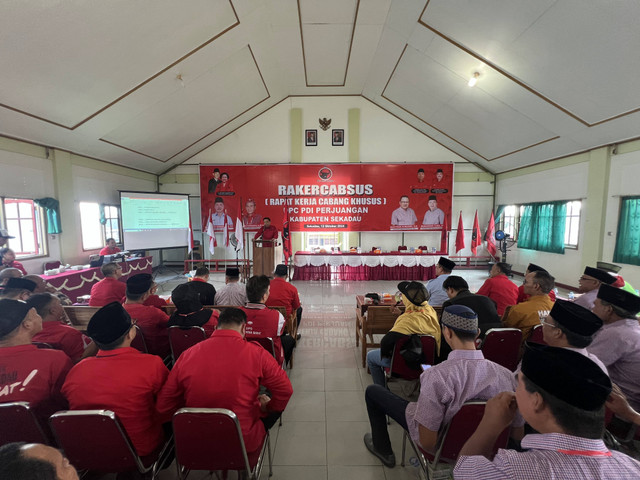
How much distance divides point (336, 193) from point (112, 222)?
647 centimetres

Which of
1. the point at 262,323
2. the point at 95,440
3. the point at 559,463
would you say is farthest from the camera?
the point at 262,323

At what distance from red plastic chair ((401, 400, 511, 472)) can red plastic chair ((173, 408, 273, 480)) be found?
1.00m

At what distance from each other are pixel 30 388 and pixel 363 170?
338 inches

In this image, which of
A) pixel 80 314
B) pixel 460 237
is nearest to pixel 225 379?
pixel 80 314

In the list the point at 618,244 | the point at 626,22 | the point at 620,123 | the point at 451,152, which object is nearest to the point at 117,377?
the point at 626,22

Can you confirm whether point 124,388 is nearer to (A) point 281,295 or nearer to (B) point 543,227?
(A) point 281,295

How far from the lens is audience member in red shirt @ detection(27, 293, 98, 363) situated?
2102 mm

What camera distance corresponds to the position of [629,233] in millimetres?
5367

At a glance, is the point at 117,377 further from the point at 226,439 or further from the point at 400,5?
the point at 400,5

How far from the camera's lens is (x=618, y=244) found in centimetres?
561

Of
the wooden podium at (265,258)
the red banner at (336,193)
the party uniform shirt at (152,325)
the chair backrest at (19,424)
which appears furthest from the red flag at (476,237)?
the chair backrest at (19,424)

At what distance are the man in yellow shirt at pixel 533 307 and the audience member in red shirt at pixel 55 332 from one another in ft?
12.0

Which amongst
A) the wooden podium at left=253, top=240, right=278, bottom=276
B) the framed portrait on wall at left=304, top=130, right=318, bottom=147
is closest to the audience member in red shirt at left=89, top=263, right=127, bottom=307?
the wooden podium at left=253, top=240, right=278, bottom=276

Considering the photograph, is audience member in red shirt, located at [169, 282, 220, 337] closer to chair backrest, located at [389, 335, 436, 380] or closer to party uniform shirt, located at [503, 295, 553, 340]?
chair backrest, located at [389, 335, 436, 380]
